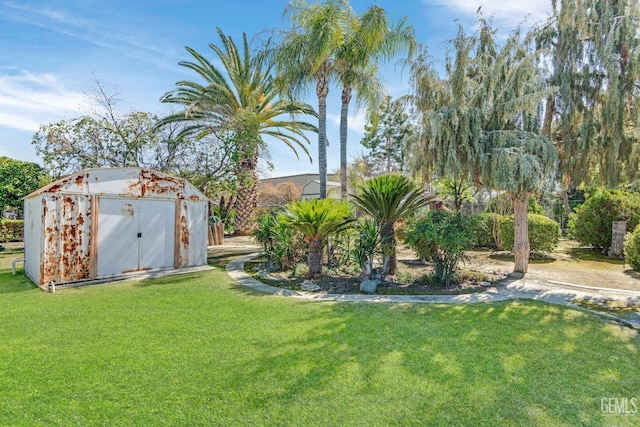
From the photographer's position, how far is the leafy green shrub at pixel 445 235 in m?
7.03

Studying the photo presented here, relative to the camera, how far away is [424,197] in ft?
27.3

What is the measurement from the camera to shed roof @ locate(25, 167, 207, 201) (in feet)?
25.2

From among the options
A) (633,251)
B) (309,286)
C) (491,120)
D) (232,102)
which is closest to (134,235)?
(309,286)

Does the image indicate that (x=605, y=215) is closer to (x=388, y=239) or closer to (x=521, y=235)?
(x=521, y=235)

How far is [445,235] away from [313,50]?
698 centimetres

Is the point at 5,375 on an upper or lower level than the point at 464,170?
lower

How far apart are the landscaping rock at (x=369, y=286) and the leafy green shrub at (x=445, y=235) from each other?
4.55 feet

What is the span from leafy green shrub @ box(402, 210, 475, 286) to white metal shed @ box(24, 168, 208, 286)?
6.27m

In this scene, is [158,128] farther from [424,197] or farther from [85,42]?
[424,197]

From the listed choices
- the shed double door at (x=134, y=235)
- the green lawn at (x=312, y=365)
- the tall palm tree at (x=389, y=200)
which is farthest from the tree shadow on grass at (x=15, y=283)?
the tall palm tree at (x=389, y=200)

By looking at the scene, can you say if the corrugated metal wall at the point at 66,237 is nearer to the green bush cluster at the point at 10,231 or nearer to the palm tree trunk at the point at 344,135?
the palm tree trunk at the point at 344,135

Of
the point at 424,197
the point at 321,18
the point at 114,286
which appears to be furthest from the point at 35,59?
the point at 424,197

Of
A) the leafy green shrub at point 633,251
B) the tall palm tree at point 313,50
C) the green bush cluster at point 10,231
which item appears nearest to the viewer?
the leafy green shrub at point 633,251

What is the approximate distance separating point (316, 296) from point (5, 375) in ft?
15.0
